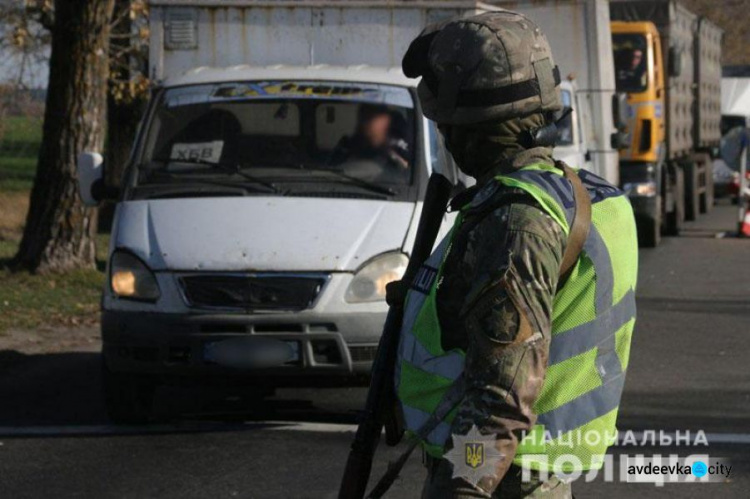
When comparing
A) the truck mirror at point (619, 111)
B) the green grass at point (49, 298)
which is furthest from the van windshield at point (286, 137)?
the truck mirror at point (619, 111)

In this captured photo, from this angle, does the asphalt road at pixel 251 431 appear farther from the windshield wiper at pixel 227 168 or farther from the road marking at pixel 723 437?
the windshield wiper at pixel 227 168

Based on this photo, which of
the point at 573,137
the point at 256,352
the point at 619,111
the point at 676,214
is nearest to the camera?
the point at 256,352

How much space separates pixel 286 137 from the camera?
8586mm

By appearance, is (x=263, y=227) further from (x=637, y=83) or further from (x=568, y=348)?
(x=637, y=83)

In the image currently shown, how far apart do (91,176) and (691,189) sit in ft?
57.7

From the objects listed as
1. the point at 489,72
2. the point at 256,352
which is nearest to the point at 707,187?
the point at 256,352

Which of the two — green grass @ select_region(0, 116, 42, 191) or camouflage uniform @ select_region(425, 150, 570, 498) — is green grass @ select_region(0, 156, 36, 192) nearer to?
green grass @ select_region(0, 116, 42, 191)

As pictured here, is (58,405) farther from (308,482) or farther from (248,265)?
(308,482)

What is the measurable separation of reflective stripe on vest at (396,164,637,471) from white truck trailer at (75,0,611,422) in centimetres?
357

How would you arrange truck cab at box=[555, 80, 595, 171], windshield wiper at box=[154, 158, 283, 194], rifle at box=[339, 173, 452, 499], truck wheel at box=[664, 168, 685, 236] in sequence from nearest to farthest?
rifle at box=[339, 173, 452, 499], windshield wiper at box=[154, 158, 283, 194], truck cab at box=[555, 80, 595, 171], truck wheel at box=[664, 168, 685, 236]

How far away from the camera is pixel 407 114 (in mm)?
8648

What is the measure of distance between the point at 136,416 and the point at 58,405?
103 cm

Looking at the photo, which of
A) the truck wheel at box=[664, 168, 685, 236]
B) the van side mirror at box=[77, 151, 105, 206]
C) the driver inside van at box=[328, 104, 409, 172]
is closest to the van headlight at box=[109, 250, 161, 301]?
the van side mirror at box=[77, 151, 105, 206]

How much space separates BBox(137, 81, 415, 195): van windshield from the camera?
8.36 metres
